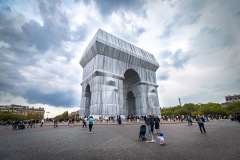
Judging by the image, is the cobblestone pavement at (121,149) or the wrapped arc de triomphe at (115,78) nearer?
the cobblestone pavement at (121,149)

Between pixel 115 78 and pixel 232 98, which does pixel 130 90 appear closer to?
pixel 115 78

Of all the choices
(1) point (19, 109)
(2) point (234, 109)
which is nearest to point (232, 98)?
(2) point (234, 109)

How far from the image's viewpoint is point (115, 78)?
30.0 m

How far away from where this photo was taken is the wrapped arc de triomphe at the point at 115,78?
2705 centimetres

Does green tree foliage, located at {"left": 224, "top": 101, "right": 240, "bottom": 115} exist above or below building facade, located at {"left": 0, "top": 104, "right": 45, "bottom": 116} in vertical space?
below

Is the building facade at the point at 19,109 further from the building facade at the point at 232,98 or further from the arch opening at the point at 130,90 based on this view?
the building facade at the point at 232,98

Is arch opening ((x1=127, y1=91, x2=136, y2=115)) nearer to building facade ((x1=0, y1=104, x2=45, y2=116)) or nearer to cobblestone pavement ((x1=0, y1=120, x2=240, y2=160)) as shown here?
cobblestone pavement ((x1=0, y1=120, x2=240, y2=160))

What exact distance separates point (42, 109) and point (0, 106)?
3511 centimetres

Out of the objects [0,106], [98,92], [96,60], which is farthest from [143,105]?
[0,106]

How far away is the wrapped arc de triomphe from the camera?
88.7ft

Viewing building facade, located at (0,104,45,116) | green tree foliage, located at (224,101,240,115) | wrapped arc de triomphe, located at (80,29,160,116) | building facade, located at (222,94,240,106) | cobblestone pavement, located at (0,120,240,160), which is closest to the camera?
cobblestone pavement, located at (0,120,240,160)

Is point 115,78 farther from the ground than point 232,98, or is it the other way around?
point 232,98

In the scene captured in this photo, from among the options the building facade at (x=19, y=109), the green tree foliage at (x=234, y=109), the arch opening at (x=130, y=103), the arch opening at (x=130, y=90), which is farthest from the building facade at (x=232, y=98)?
the building facade at (x=19, y=109)

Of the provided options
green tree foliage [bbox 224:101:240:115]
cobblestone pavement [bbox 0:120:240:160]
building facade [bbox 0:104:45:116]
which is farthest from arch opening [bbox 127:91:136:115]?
building facade [bbox 0:104:45:116]
